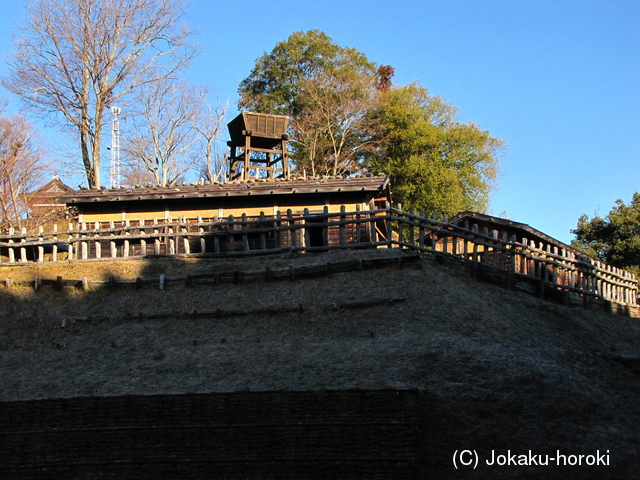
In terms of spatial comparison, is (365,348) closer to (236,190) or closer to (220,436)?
(220,436)

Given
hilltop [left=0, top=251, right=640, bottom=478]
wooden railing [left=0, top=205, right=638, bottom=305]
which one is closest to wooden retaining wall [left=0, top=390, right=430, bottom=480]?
hilltop [left=0, top=251, right=640, bottom=478]

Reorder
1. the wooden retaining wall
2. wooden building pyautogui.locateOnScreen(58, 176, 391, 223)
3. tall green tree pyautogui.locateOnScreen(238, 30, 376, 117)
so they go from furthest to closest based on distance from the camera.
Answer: tall green tree pyautogui.locateOnScreen(238, 30, 376, 117) → wooden building pyautogui.locateOnScreen(58, 176, 391, 223) → the wooden retaining wall

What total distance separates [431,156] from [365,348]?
29896 millimetres

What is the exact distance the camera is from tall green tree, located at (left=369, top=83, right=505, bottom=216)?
4194 cm

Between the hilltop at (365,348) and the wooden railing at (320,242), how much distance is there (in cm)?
114

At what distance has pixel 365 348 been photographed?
50.6ft

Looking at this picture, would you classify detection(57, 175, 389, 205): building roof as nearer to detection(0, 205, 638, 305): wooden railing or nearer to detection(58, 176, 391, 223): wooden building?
detection(58, 176, 391, 223): wooden building

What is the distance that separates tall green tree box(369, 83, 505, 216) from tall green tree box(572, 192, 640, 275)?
6.73m

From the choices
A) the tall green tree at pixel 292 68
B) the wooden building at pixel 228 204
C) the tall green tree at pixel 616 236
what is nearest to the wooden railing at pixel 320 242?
the wooden building at pixel 228 204

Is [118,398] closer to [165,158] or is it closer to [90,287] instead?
[90,287]

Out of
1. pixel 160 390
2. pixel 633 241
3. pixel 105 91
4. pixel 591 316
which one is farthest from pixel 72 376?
pixel 633 241

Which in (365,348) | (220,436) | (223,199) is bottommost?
(220,436)

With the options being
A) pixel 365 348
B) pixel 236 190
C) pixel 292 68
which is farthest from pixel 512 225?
pixel 292 68

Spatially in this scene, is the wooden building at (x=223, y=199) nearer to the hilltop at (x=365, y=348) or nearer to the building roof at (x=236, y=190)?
the building roof at (x=236, y=190)
